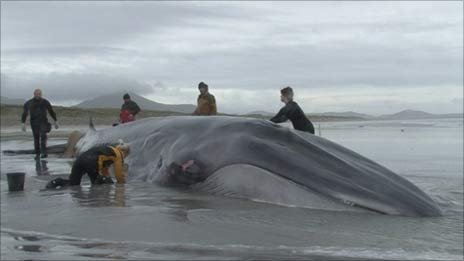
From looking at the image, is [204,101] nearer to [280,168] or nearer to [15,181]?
[15,181]

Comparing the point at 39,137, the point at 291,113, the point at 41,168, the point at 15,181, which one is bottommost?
the point at 41,168

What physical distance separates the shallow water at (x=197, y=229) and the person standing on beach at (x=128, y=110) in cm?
744

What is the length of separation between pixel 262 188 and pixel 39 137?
10.4 metres

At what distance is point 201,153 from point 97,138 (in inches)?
207

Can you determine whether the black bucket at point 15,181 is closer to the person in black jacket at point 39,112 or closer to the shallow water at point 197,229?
the shallow water at point 197,229

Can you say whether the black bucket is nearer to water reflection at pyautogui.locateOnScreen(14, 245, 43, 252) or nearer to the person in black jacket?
water reflection at pyautogui.locateOnScreen(14, 245, 43, 252)

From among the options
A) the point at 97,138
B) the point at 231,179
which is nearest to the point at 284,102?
the point at 231,179

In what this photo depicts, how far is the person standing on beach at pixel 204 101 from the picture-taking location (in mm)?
13281

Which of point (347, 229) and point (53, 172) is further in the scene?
point (53, 172)

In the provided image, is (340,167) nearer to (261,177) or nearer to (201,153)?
(261,177)

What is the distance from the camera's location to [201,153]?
26.5ft

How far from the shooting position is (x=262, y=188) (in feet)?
24.2

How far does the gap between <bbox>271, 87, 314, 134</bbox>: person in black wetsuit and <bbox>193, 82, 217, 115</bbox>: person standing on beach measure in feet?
9.79


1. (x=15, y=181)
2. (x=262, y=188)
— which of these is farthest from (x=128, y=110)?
(x=262, y=188)
